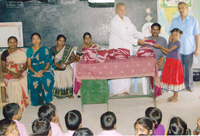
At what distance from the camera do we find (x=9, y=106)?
2787 mm

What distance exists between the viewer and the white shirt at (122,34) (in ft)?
15.1

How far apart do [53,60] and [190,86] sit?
10.8 feet

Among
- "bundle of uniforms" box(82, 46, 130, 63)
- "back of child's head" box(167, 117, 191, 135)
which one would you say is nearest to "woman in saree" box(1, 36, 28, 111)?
"bundle of uniforms" box(82, 46, 130, 63)

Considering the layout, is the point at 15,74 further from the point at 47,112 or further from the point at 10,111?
the point at 47,112

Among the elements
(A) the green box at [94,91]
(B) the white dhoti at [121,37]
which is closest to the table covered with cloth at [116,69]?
(A) the green box at [94,91]

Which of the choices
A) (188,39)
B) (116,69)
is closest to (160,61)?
(188,39)

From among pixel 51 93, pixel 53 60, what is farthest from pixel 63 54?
pixel 51 93

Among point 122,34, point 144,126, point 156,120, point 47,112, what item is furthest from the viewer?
point 122,34

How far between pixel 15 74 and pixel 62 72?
978mm

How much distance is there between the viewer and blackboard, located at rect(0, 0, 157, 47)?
5.56 m

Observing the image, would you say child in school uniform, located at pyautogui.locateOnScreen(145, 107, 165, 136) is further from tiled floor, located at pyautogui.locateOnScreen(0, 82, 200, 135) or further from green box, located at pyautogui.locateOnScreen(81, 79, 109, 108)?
green box, located at pyautogui.locateOnScreen(81, 79, 109, 108)

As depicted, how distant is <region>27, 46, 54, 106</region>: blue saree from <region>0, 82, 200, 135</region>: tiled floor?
0.25 meters

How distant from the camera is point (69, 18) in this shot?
562 cm

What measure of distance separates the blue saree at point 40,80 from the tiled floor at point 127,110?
25 cm
